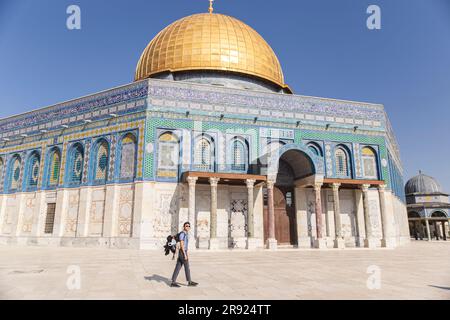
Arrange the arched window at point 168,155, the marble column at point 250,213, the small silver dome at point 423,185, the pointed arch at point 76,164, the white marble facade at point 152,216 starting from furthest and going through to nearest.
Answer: the small silver dome at point 423,185 < the pointed arch at point 76,164 < the arched window at point 168,155 < the marble column at point 250,213 < the white marble facade at point 152,216

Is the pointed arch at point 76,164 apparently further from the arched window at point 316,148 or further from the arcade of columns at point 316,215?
the arched window at point 316,148

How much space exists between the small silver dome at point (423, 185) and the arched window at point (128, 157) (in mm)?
42856

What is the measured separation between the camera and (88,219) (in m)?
18.0

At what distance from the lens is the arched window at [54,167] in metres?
20.0

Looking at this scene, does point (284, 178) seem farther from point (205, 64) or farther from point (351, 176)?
point (205, 64)

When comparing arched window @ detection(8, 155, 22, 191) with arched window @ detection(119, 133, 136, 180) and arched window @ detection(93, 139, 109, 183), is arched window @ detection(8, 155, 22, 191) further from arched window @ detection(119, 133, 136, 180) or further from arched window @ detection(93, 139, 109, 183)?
arched window @ detection(119, 133, 136, 180)

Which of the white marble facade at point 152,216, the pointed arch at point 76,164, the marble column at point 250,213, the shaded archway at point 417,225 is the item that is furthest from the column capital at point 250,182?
the shaded archway at point 417,225

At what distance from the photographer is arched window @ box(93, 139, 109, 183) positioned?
18.4 metres

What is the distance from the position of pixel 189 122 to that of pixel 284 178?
654 cm

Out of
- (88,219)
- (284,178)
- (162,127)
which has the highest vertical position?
(162,127)

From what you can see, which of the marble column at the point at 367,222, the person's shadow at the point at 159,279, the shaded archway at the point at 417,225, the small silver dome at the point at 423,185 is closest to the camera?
the person's shadow at the point at 159,279

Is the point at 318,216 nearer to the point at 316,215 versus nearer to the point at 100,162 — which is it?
the point at 316,215

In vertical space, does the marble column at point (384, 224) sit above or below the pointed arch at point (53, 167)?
below
